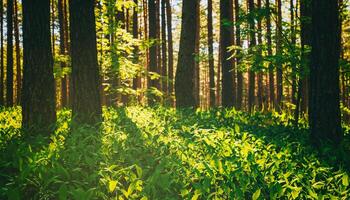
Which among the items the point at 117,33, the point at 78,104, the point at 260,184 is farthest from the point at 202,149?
the point at 117,33

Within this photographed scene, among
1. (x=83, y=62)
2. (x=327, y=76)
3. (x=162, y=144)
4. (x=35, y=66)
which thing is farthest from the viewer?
(x=83, y=62)

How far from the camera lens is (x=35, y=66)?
6574 millimetres

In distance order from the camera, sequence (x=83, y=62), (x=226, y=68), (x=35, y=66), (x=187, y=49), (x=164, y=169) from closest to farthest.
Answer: (x=164, y=169) < (x=35, y=66) < (x=83, y=62) < (x=187, y=49) < (x=226, y=68)

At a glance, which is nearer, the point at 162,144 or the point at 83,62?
the point at 162,144

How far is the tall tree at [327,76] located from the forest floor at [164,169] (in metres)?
0.32

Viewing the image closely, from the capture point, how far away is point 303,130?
23.0 feet

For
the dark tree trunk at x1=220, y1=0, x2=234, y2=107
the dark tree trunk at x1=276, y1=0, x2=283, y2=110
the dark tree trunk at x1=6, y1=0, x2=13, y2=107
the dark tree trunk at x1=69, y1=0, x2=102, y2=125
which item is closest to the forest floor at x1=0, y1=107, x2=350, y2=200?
the dark tree trunk at x1=69, y1=0, x2=102, y2=125

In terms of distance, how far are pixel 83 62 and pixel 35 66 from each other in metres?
1.00

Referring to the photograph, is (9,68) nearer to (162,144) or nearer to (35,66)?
(35,66)

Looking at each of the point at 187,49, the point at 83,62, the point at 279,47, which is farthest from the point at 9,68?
the point at 279,47

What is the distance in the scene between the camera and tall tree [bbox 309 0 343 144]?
5.82 m

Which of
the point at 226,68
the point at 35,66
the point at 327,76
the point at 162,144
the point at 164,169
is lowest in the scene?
the point at 164,169

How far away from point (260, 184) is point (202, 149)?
5.41ft

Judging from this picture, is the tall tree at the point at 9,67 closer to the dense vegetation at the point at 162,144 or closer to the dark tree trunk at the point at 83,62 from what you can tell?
the dense vegetation at the point at 162,144
